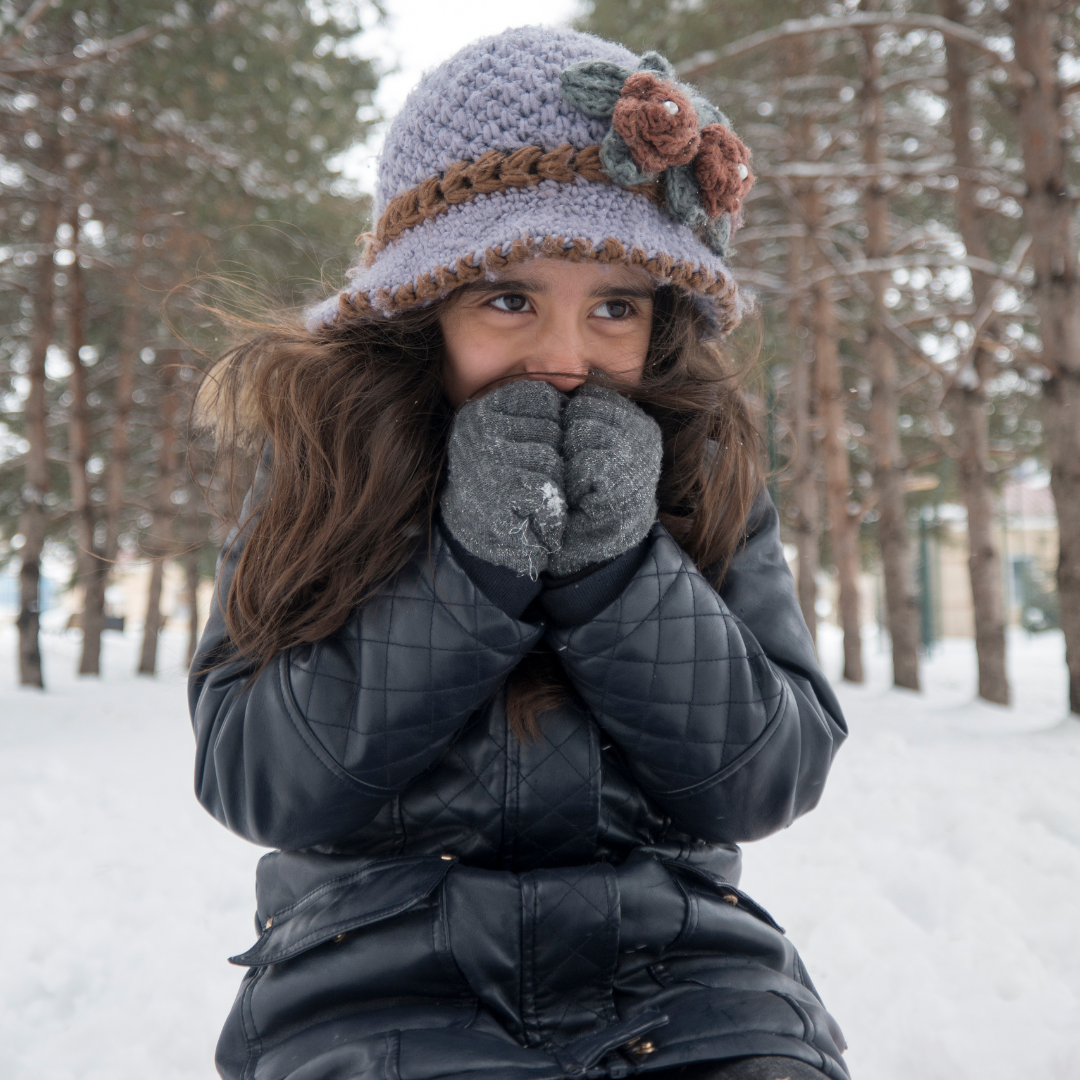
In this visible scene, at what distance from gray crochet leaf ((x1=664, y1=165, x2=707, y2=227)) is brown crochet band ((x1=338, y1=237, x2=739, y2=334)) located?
0.25 feet

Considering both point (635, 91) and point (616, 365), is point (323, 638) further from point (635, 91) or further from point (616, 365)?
point (635, 91)

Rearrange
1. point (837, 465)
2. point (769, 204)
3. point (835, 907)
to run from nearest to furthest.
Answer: point (835, 907) < point (837, 465) < point (769, 204)

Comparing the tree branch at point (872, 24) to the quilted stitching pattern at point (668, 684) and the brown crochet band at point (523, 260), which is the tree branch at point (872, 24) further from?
the quilted stitching pattern at point (668, 684)

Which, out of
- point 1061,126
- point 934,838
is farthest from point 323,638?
point 1061,126

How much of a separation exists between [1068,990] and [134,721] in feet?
21.3

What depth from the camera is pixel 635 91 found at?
136 cm

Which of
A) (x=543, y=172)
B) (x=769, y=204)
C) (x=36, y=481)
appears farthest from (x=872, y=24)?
(x=36, y=481)

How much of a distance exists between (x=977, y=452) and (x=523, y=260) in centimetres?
710

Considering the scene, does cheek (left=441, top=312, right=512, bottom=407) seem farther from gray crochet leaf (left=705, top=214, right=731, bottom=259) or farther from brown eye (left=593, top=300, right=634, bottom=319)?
gray crochet leaf (left=705, top=214, right=731, bottom=259)

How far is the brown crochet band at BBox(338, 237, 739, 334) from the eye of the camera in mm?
1318

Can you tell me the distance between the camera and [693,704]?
1250 millimetres

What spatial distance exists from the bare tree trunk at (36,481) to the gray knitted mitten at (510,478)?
846cm

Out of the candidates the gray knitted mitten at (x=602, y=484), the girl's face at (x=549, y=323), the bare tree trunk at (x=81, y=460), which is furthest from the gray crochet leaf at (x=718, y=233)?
the bare tree trunk at (x=81, y=460)

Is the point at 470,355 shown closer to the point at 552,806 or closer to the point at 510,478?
the point at 510,478
